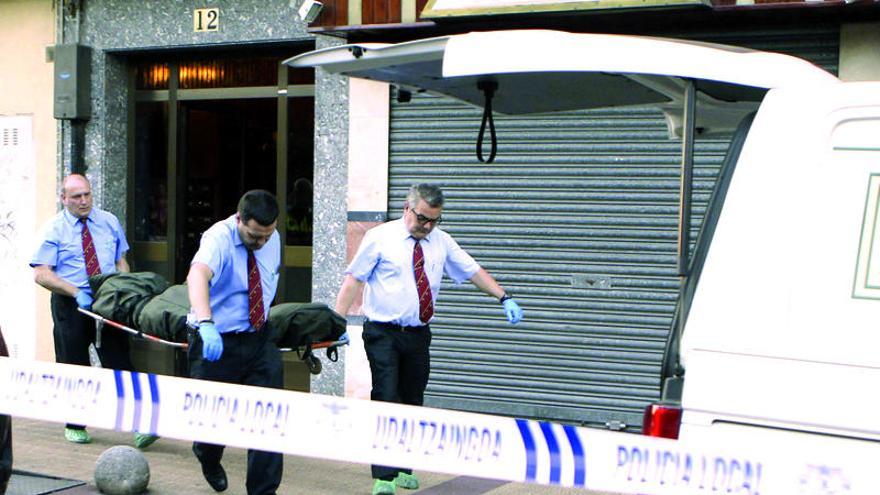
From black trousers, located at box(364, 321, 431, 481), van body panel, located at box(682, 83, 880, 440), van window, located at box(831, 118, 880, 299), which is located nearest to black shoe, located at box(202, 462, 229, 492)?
black trousers, located at box(364, 321, 431, 481)

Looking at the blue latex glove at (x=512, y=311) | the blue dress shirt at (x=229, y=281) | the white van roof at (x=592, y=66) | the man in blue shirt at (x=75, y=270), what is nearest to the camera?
the white van roof at (x=592, y=66)

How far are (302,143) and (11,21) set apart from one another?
10.8ft

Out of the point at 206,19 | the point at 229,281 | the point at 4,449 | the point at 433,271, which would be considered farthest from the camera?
the point at 206,19

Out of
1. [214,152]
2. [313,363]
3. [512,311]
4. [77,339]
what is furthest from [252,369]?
[214,152]

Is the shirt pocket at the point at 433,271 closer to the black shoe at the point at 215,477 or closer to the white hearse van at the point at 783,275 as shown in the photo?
the black shoe at the point at 215,477

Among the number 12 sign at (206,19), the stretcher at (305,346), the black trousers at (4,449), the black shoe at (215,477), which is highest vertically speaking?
the number 12 sign at (206,19)

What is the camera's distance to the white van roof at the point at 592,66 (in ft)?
11.8

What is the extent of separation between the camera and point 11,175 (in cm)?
1129

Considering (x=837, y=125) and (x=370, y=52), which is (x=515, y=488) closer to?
(x=370, y=52)

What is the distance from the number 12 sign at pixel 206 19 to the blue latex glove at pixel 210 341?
16.1 ft

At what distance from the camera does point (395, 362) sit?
6.95 meters

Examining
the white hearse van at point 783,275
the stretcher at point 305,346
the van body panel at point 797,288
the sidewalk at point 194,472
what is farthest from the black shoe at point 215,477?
the van body panel at point 797,288

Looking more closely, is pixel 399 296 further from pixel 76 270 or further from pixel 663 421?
pixel 663 421

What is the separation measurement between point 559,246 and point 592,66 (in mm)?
5566
